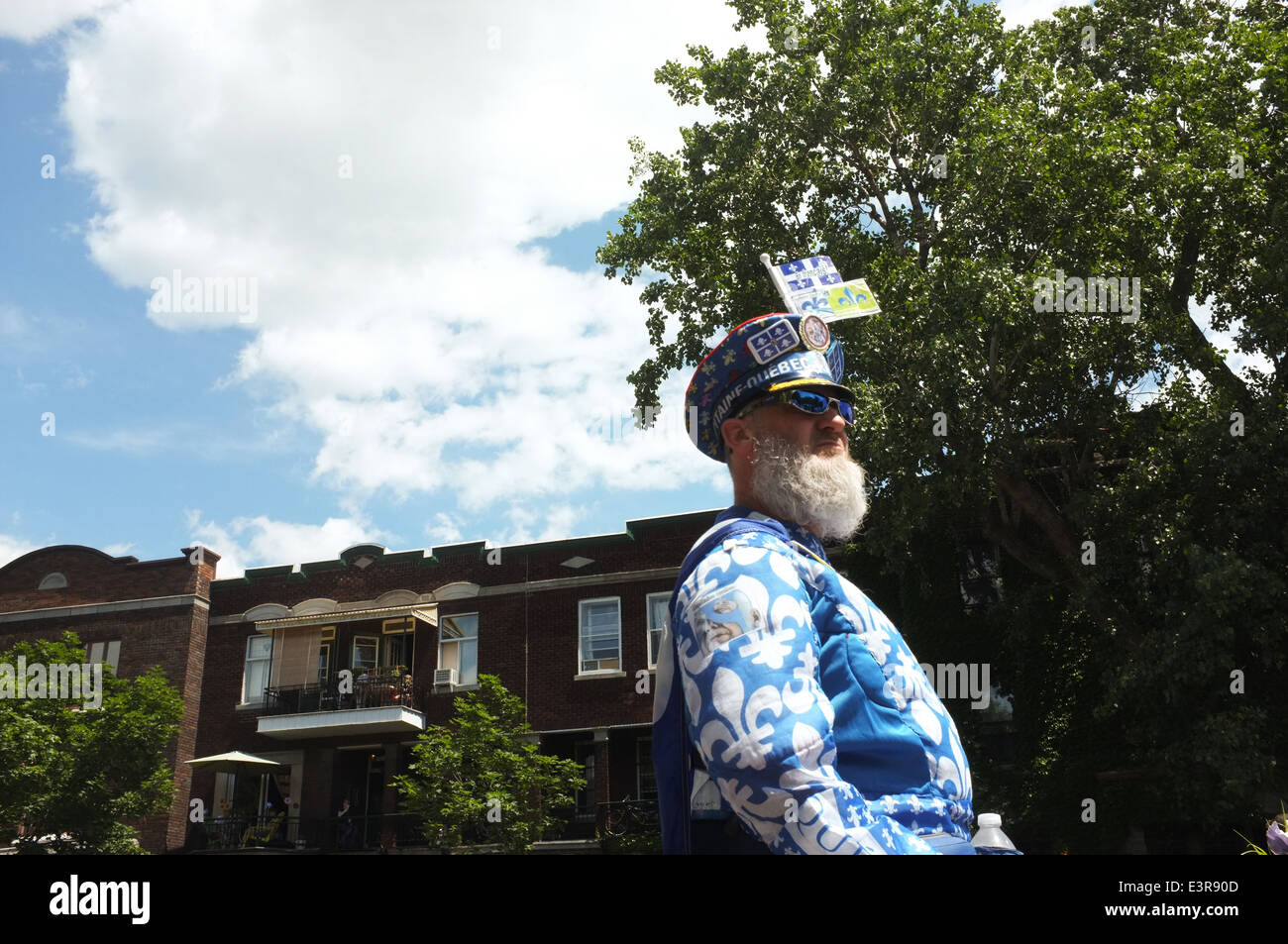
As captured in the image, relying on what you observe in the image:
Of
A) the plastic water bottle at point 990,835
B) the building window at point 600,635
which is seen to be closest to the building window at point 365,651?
the building window at point 600,635

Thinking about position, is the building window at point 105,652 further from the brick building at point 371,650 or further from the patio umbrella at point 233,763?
the patio umbrella at point 233,763

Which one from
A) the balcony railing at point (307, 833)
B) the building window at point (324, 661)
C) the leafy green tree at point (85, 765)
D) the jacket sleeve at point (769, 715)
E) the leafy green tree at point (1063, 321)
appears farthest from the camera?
the building window at point (324, 661)

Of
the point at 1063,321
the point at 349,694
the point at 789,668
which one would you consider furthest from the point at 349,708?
the point at 789,668

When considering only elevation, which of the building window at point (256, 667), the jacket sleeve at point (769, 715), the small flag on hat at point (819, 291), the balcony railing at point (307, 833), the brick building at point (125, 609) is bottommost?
the balcony railing at point (307, 833)

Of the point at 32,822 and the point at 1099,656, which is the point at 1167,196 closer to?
the point at 1099,656

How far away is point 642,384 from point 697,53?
23.7 feet

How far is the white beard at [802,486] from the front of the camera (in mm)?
2139

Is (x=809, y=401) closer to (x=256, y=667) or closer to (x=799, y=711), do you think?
(x=799, y=711)

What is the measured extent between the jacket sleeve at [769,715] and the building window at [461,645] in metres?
25.6

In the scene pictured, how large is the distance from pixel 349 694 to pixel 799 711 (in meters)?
26.4

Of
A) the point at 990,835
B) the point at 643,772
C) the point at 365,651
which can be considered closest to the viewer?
the point at 990,835

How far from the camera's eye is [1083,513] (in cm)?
1639

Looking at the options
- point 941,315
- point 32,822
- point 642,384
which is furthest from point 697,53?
point 32,822

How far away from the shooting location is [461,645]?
88.2 feet
